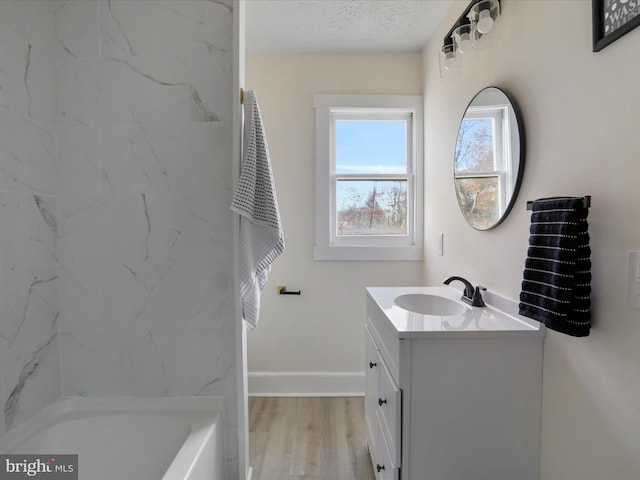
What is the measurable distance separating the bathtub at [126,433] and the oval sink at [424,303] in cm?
96

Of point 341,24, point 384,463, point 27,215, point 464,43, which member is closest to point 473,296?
point 384,463

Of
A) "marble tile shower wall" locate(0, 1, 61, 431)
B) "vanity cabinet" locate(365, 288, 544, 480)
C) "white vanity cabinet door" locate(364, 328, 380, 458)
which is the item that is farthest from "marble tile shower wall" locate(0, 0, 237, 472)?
"vanity cabinet" locate(365, 288, 544, 480)

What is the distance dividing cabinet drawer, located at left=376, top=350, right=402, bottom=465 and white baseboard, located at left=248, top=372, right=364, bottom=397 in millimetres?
1045

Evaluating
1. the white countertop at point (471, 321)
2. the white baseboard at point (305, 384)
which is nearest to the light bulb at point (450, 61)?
the white countertop at point (471, 321)

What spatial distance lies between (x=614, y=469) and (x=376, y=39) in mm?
2349

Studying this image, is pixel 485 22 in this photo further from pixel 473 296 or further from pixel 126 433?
pixel 126 433

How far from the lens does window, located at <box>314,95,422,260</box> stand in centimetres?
236

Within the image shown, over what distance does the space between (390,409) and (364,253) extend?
1.28 metres

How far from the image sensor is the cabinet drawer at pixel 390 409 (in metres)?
1.10

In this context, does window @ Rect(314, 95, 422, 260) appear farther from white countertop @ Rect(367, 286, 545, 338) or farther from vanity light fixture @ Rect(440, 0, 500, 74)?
white countertop @ Rect(367, 286, 545, 338)

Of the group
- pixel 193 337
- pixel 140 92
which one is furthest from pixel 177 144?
pixel 193 337

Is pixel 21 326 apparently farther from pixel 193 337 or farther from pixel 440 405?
pixel 440 405

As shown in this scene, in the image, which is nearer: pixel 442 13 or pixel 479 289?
pixel 479 289

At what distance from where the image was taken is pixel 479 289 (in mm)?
1459
